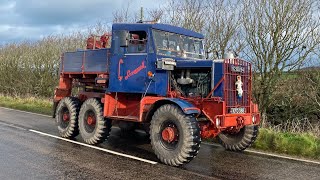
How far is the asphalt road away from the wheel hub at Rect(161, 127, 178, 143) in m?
0.53

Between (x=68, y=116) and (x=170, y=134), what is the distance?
4.29 meters

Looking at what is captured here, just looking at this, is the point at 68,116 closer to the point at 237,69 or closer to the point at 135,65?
the point at 135,65

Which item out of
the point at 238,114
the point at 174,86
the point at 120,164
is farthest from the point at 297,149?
the point at 120,164

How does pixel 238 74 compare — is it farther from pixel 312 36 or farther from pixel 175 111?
pixel 312 36

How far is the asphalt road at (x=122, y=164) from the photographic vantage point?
20.5 feet

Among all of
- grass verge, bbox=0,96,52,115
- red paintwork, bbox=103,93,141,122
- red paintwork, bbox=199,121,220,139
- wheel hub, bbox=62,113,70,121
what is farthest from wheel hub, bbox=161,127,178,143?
grass verge, bbox=0,96,52,115

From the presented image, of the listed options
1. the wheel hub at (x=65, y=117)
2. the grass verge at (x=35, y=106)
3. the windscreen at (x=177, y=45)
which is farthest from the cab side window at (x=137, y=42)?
the grass verge at (x=35, y=106)

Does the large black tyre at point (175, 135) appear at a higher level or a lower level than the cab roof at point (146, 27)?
lower

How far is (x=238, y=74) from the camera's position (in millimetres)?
7812

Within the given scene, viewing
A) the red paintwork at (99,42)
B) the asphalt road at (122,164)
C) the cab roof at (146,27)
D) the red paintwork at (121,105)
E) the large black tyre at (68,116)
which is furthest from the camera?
the red paintwork at (99,42)

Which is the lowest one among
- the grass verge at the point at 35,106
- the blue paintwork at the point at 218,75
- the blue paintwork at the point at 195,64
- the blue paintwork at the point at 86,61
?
the grass verge at the point at 35,106

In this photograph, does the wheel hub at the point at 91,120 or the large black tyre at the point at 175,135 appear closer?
the large black tyre at the point at 175,135

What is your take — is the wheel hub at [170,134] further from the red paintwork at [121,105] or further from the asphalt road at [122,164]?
the red paintwork at [121,105]

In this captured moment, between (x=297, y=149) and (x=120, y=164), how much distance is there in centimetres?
422
